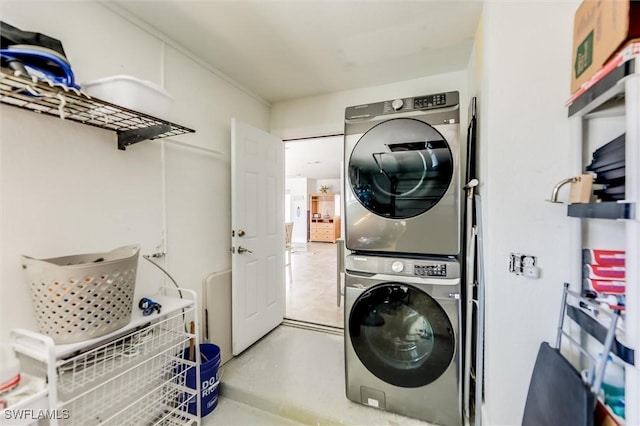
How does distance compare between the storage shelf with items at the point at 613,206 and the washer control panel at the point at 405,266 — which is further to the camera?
the washer control panel at the point at 405,266

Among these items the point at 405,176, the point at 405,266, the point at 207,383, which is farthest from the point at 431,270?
the point at 207,383

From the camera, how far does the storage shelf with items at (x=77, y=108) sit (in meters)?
0.92

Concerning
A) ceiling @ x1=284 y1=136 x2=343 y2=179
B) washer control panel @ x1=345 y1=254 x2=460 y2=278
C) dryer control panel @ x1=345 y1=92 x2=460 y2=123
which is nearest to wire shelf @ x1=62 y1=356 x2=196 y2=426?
washer control panel @ x1=345 y1=254 x2=460 y2=278

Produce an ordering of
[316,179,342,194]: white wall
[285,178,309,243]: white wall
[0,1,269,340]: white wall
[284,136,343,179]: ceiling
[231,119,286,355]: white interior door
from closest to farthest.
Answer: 1. [0,1,269,340]: white wall
2. [231,119,286,355]: white interior door
3. [284,136,343,179]: ceiling
4. [285,178,309,243]: white wall
5. [316,179,342,194]: white wall

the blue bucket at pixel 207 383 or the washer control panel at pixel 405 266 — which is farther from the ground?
the washer control panel at pixel 405 266

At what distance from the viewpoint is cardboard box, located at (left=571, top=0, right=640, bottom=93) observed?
2.32ft

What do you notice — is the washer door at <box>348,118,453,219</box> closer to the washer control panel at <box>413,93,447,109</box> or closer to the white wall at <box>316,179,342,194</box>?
the washer control panel at <box>413,93,447,109</box>

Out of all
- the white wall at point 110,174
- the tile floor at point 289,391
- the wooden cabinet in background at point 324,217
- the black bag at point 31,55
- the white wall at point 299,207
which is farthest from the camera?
the wooden cabinet in background at point 324,217

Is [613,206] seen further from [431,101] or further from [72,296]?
[72,296]

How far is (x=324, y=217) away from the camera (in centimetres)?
1037

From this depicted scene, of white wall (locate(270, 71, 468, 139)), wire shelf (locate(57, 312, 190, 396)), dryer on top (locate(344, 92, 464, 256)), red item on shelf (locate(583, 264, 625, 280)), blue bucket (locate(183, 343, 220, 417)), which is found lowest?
blue bucket (locate(183, 343, 220, 417))

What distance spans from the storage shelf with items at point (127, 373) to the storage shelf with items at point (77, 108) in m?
0.90

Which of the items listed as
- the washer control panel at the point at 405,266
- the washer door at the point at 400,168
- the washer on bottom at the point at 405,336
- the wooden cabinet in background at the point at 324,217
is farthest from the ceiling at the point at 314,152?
the wooden cabinet in background at the point at 324,217

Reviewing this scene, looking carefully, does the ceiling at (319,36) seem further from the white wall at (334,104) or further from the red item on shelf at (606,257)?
the red item on shelf at (606,257)
